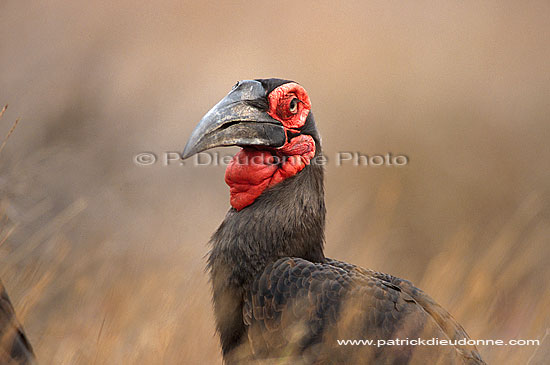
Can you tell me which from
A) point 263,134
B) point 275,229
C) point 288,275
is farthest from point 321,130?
point 288,275

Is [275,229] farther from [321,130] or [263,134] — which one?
[321,130]

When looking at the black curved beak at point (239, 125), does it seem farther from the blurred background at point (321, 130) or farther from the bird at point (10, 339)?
the blurred background at point (321, 130)

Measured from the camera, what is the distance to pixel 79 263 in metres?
3.13

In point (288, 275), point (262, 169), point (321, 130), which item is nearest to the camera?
point (288, 275)

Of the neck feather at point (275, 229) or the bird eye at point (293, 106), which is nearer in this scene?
the neck feather at point (275, 229)

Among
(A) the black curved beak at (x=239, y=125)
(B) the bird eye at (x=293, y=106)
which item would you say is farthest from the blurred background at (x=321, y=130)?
(B) the bird eye at (x=293, y=106)

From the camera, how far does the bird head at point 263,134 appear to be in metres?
2.47

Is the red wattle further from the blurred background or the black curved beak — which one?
the blurred background

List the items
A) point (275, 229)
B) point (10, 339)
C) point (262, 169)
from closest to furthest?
point (10, 339) < point (275, 229) < point (262, 169)

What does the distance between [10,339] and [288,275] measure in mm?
976

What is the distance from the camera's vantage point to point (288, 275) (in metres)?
2.27

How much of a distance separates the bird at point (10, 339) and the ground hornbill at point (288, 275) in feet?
2.48

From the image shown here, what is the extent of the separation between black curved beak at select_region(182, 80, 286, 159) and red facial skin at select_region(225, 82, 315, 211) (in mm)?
52

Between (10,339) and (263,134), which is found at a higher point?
(263,134)
